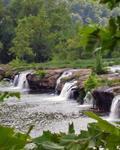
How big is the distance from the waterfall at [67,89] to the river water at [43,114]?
297 mm

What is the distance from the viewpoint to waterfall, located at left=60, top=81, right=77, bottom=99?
23.8 meters

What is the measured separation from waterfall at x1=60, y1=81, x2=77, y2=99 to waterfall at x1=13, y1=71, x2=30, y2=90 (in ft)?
16.2

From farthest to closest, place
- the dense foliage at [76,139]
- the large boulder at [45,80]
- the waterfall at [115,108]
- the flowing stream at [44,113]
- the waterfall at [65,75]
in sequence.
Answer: the large boulder at [45,80] → the waterfall at [65,75] → the waterfall at [115,108] → the flowing stream at [44,113] → the dense foliage at [76,139]

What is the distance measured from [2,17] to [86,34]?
49.2m

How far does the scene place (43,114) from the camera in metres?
18.3

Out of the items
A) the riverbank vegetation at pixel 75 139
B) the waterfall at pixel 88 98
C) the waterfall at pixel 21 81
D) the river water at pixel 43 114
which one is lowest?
the river water at pixel 43 114

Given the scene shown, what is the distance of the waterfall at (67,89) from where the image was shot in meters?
23.8

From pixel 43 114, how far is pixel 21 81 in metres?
12.4

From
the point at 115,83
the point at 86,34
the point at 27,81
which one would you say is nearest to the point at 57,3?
the point at 27,81

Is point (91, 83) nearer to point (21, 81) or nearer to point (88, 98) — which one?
point (88, 98)

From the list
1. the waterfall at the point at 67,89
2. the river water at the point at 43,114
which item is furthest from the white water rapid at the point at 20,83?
the river water at the point at 43,114

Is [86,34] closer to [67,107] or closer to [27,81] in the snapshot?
[67,107]

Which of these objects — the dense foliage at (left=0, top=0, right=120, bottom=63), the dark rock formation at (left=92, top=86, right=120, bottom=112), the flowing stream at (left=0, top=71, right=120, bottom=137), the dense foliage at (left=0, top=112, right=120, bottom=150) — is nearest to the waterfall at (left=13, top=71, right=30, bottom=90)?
the flowing stream at (left=0, top=71, right=120, bottom=137)

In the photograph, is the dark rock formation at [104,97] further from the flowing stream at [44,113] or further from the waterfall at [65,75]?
the waterfall at [65,75]
